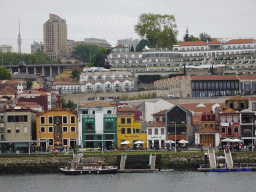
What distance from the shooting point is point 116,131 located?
308ft

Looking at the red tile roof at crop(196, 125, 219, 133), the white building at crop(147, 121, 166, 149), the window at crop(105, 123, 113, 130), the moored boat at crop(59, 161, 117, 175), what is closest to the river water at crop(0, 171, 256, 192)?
the moored boat at crop(59, 161, 117, 175)

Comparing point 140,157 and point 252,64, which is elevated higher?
point 252,64

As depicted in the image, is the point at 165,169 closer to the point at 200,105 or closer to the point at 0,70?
the point at 200,105

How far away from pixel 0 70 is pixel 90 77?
26071mm

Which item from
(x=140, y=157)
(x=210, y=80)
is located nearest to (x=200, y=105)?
(x=210, y=80)

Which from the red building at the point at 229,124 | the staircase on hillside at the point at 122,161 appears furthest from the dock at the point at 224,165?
the red building at the point at 229,124

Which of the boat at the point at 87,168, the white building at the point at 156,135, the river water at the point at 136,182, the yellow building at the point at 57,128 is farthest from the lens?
the white building at the point at 156,135

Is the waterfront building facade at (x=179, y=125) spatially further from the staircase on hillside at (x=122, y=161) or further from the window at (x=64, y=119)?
the window at (x=64, y=119)

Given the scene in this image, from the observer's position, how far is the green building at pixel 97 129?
92.9 meters

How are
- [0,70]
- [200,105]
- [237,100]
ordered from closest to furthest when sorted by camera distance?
[237,100] < [200,105] < [0,70]

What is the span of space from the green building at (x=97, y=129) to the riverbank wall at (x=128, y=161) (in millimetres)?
9185

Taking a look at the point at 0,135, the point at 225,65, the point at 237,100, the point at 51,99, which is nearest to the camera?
the point at 0,135

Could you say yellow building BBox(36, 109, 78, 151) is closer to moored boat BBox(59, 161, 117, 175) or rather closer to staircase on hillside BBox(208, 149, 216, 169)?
moored boat BBox(59, 161, 117, 175)

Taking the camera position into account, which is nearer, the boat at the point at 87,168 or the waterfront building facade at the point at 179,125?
the boat at the point at 87,168
